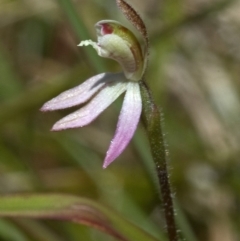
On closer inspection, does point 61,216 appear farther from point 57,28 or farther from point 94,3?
point 57,28

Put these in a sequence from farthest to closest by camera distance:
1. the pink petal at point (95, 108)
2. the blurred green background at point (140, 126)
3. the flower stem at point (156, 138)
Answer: the blurred green background at point (140, 126) < the pink petal at point (95, 108) < the flower stem at point (156, 138)

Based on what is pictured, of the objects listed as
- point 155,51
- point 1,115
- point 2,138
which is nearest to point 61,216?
point 1,115

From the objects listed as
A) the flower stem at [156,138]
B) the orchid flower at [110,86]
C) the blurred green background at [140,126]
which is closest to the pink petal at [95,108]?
the orchid flower at [110,86]

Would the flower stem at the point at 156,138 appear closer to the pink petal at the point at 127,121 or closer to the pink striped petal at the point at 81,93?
the pink petal at the point at 127,121

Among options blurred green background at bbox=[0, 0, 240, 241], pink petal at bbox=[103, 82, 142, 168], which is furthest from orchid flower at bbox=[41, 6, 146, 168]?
blurred green background at bbox=[0, 0, 240, 241]

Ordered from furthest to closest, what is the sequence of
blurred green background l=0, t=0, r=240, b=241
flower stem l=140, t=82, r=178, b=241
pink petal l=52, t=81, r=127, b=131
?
1. blurred green background l=0, t=0, r=240, b=241
2. pink petal l=52, t=81, r=127, b=131
3. flower stem l=140, t=82, r=178, b=241

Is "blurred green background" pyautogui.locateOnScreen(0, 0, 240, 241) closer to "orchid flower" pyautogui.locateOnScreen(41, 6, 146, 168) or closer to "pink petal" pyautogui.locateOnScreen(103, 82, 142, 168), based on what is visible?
"orchid flower" pyautogui.locateOnScreen(41, 6, 146, 168)

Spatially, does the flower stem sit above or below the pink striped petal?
below
